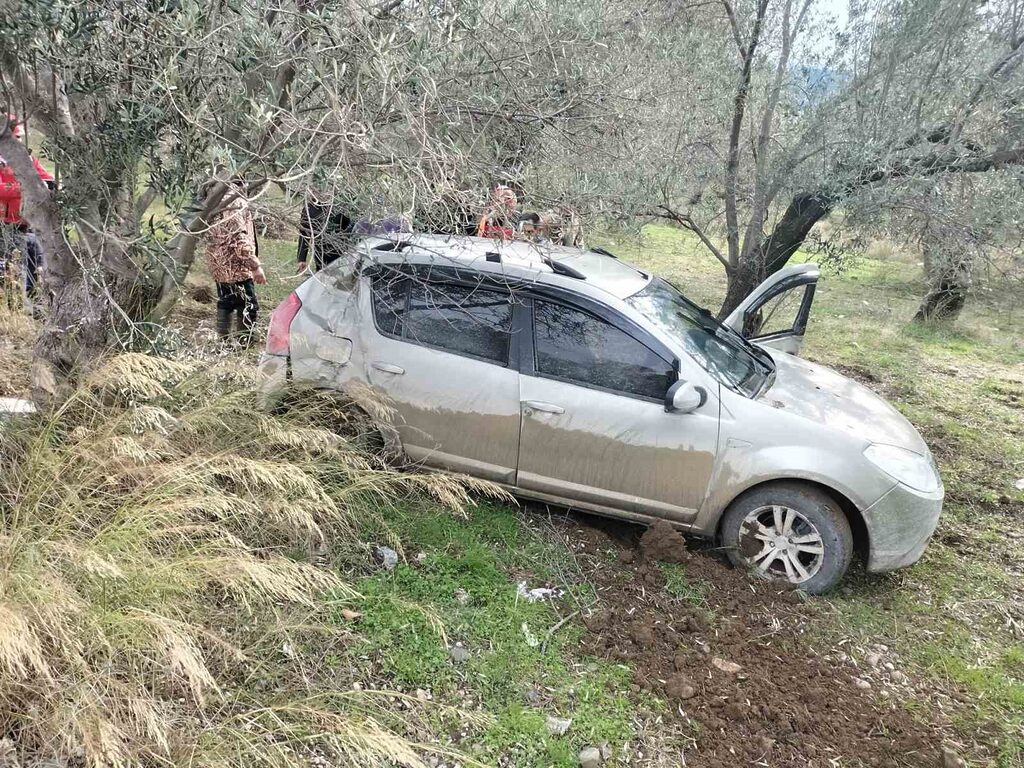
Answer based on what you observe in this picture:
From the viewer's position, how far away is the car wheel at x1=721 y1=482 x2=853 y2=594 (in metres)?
3.88

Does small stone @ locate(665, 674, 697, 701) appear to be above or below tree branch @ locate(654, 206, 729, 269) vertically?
below

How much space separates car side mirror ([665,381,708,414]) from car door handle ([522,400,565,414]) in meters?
0.63

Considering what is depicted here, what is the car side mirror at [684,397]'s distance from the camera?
12.5 feet

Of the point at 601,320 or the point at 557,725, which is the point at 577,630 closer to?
the point at 557,725

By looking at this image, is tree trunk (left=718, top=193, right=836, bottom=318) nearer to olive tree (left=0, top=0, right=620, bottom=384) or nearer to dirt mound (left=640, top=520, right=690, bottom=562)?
olive tree (left=0, top=0, right=620, bottom=384)

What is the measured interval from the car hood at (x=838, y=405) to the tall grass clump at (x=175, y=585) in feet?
6.71

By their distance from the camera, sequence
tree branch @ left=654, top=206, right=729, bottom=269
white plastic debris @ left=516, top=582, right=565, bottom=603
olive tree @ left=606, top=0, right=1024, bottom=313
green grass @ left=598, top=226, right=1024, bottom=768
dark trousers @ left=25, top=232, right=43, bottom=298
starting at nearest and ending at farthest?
green grass @ left=598, top=226, right=1024, bottom=768 < white plastic debris @ left=516, top=582, right=565, bottom=603 < olive tree @ left=606, top=0, right=1024, bottom=313 < dark trousers @ left=25, top=232, right=43, bottom=298 < tree branch @ left=654, top=206, right=729, bottom=269

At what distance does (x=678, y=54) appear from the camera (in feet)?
20.2

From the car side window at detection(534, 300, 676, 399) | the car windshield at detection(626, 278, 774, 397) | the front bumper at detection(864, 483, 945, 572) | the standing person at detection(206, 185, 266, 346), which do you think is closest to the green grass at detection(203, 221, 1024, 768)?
the front bumper at detection(864, 483, 945, 572)

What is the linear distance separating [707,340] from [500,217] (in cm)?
152

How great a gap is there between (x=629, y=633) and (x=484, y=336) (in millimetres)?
1911

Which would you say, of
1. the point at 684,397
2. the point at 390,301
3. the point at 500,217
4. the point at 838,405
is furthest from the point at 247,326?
the point at 838,405

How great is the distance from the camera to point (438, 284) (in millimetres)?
4383

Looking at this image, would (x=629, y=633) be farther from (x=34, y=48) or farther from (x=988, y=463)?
(x=988, y=463)
